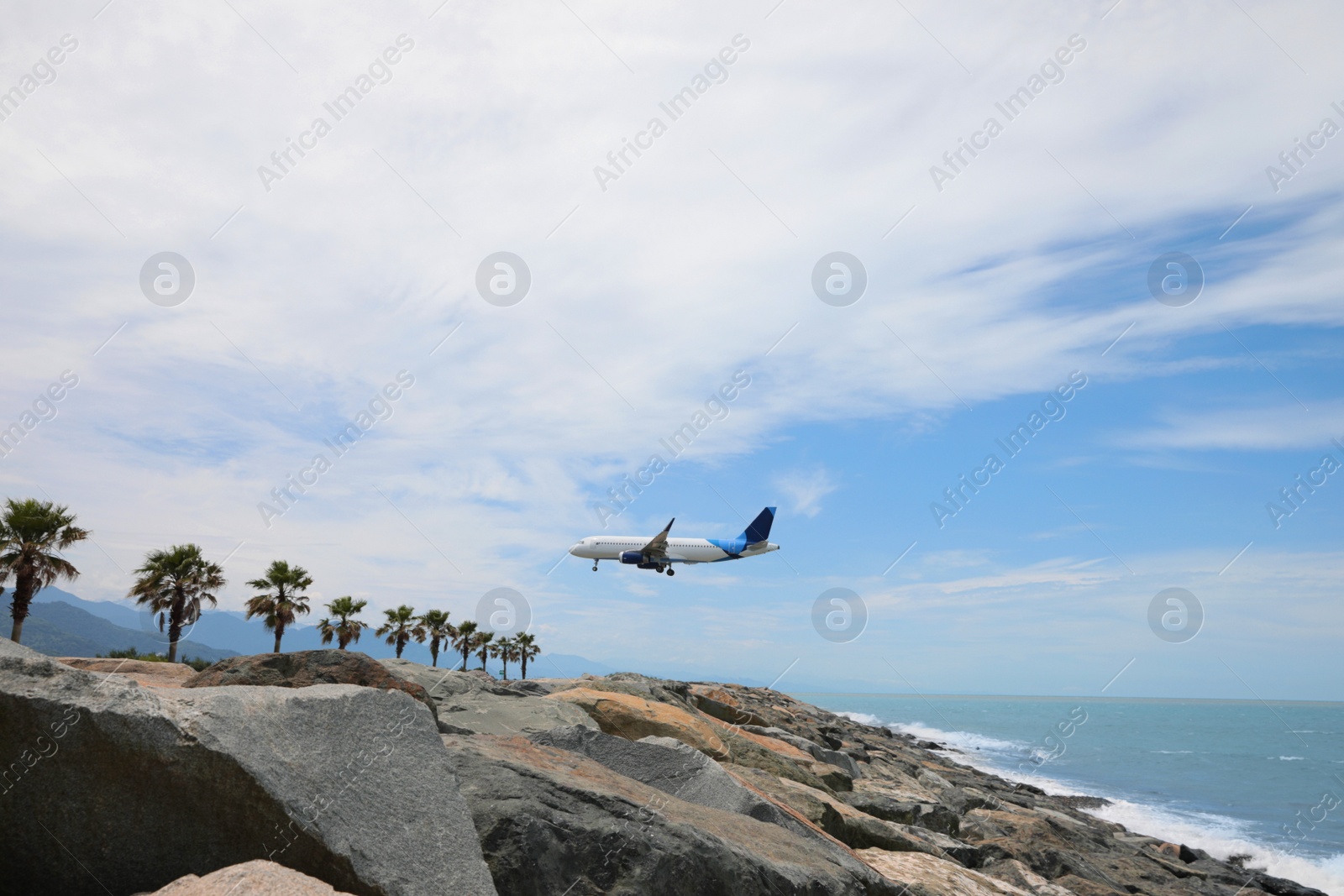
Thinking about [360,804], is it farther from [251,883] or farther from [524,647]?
[524,647]

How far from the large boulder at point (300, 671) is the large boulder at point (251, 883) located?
3256 mm

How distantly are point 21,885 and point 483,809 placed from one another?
283 centimetres

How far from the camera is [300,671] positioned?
25.4 ft

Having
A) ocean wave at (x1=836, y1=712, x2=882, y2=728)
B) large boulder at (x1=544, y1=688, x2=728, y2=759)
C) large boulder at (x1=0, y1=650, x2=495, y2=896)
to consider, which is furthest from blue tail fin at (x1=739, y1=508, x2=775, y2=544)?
large boulder at (x1=0, y1=650, x2=495, y2=896)

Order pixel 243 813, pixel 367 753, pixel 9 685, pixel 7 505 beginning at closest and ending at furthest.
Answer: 1. pixel 9 685
2. pixel 243 813
3. pixel 367 753
4. pixel 7 505

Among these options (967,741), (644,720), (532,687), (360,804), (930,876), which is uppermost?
(532,687)

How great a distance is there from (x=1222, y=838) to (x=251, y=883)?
43.2 m

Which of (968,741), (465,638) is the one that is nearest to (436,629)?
(465,638)

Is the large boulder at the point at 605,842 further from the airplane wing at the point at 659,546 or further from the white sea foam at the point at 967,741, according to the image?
the white sea foam at the point at 967,741

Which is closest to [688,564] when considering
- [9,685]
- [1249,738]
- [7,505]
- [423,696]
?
[7,505]

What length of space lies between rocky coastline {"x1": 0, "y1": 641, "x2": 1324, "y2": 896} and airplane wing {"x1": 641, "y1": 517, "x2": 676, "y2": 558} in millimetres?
46189

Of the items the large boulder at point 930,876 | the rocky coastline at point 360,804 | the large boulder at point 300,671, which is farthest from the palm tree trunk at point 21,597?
the large boulder at point 930,876

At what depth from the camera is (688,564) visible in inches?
2596

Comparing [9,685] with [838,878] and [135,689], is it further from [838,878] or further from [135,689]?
[838,878]
